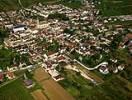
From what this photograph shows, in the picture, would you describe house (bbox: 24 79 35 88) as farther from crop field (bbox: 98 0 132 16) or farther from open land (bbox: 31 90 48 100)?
crop field (bbox: 98 0 132 16)

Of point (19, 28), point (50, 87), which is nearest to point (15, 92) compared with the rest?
point (50, 87)

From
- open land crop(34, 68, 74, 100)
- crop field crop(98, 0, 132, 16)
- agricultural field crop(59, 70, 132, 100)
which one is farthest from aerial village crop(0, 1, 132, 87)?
crop field crop(98, 0, 132, 16)

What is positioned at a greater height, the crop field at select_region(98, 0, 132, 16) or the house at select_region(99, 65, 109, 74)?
the crop field at select_region(98, 0, 132, 16)

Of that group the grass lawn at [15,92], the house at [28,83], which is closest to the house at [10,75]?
the grass lawn at [15,92]

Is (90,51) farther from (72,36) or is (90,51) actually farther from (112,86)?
(112,86)

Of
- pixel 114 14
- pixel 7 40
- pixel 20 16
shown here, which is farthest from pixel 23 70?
pixel 114 14

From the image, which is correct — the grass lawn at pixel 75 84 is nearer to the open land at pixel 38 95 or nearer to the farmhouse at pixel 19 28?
the open land at pixel 38 95
